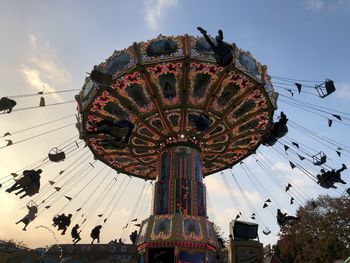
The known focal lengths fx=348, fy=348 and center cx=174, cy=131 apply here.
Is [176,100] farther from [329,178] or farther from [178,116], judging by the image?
[329,178]

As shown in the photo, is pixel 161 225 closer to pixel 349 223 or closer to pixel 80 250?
pixel 349 223

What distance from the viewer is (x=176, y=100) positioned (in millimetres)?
18625

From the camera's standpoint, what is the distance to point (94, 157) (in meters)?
23.7

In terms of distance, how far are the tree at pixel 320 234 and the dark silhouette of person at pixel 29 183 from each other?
29.3 m

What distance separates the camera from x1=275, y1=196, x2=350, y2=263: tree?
1453 inches

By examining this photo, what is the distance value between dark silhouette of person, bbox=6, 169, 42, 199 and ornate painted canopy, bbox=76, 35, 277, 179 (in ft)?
11.4

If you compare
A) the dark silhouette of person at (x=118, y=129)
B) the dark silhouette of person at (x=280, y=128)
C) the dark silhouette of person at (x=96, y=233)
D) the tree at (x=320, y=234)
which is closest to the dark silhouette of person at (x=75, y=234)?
the dark silhouette of person at (x=96, y=233)

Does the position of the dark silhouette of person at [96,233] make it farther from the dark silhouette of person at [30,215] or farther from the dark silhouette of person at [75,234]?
the dark silhouette of person at [30,215]

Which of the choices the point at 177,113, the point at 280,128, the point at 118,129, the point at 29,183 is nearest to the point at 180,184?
the point at 177,113

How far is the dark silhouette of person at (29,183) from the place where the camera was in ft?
51.0

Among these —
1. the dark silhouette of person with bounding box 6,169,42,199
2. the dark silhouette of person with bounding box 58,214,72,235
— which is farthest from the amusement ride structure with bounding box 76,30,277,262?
the dark silhouette of person with bounding box 58,214,72,235

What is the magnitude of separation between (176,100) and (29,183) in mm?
8311

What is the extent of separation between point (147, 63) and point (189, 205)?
760cm

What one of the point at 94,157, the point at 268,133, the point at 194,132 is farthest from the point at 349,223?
the point at 94,157
